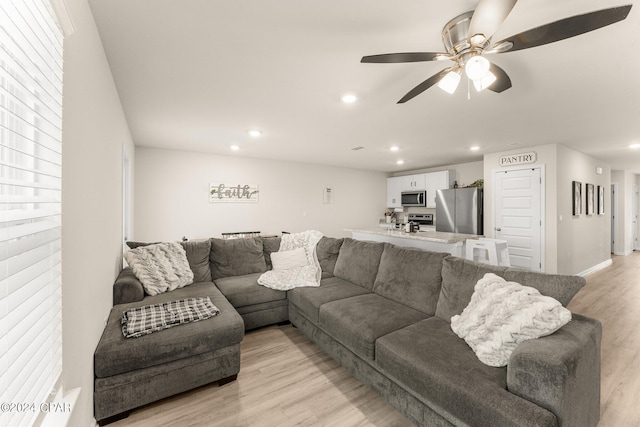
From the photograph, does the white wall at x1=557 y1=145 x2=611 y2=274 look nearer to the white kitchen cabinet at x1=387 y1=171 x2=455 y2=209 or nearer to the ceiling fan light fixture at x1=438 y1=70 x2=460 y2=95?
the white kitchen cabinet at x1=387 y1=171 x2=455 y2=209

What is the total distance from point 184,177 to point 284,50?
3780mm

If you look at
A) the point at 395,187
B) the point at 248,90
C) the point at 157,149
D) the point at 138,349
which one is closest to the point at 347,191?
the point at 395,187

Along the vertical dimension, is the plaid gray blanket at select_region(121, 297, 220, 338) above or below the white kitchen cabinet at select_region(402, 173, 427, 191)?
below

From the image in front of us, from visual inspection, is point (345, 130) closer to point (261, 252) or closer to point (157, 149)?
point (261, 252)

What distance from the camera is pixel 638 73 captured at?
206cm

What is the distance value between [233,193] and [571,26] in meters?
5.00

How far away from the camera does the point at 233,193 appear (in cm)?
531

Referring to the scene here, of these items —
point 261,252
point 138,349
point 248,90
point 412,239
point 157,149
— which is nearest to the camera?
point 138,349

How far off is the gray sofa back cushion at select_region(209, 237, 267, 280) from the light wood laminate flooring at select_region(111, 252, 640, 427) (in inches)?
36.1

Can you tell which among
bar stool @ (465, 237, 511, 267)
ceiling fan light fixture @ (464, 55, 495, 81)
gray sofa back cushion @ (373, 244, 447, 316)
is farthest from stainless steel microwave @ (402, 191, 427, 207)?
ceiling fan light fixture @ (464, 55, 495, 81)

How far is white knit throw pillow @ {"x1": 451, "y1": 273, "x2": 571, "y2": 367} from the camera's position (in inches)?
54.3

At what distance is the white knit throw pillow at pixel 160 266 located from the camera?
2609 millimetres

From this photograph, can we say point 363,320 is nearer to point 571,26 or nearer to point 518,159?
point 571,26

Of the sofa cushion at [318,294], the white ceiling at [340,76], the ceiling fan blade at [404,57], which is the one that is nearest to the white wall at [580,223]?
the white ceiling at [340,76]
